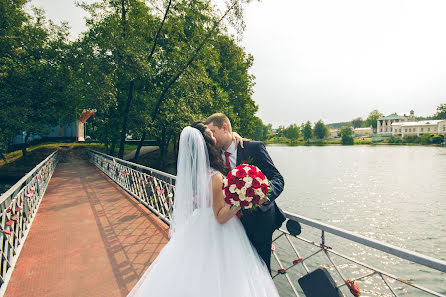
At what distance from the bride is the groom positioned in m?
0.09

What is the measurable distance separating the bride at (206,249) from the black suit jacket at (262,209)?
0.41ft

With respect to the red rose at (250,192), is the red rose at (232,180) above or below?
above

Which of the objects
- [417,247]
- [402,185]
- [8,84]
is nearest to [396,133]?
[402,185]

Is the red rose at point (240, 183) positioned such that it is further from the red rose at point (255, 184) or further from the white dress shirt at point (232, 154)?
the white dress shirt at point (232, 154)

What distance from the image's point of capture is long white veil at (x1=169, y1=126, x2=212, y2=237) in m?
2.48

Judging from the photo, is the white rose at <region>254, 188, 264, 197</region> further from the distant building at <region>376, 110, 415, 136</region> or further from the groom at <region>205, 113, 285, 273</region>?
the distant building at <region>376, 110, 415, 136</region>

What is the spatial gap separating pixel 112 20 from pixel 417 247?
1895cm

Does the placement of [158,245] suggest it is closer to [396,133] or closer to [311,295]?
[311,295]

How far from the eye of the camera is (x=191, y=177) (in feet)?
8.73

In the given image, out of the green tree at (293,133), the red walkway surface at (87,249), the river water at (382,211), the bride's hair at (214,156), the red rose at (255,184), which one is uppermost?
the green tree at (293,133)

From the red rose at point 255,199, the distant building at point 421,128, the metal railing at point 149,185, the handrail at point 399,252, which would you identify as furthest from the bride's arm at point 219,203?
the distant building at point 421,128

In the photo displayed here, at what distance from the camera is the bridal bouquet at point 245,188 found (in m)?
2.04

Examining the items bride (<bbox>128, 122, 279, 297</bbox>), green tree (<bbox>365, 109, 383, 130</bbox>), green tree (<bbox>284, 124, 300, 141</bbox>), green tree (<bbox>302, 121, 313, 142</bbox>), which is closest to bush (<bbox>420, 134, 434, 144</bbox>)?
green tree (<bbox>302, 121, 313, 142</bbox>)

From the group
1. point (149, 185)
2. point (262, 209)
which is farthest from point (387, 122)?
point (262, 209)
